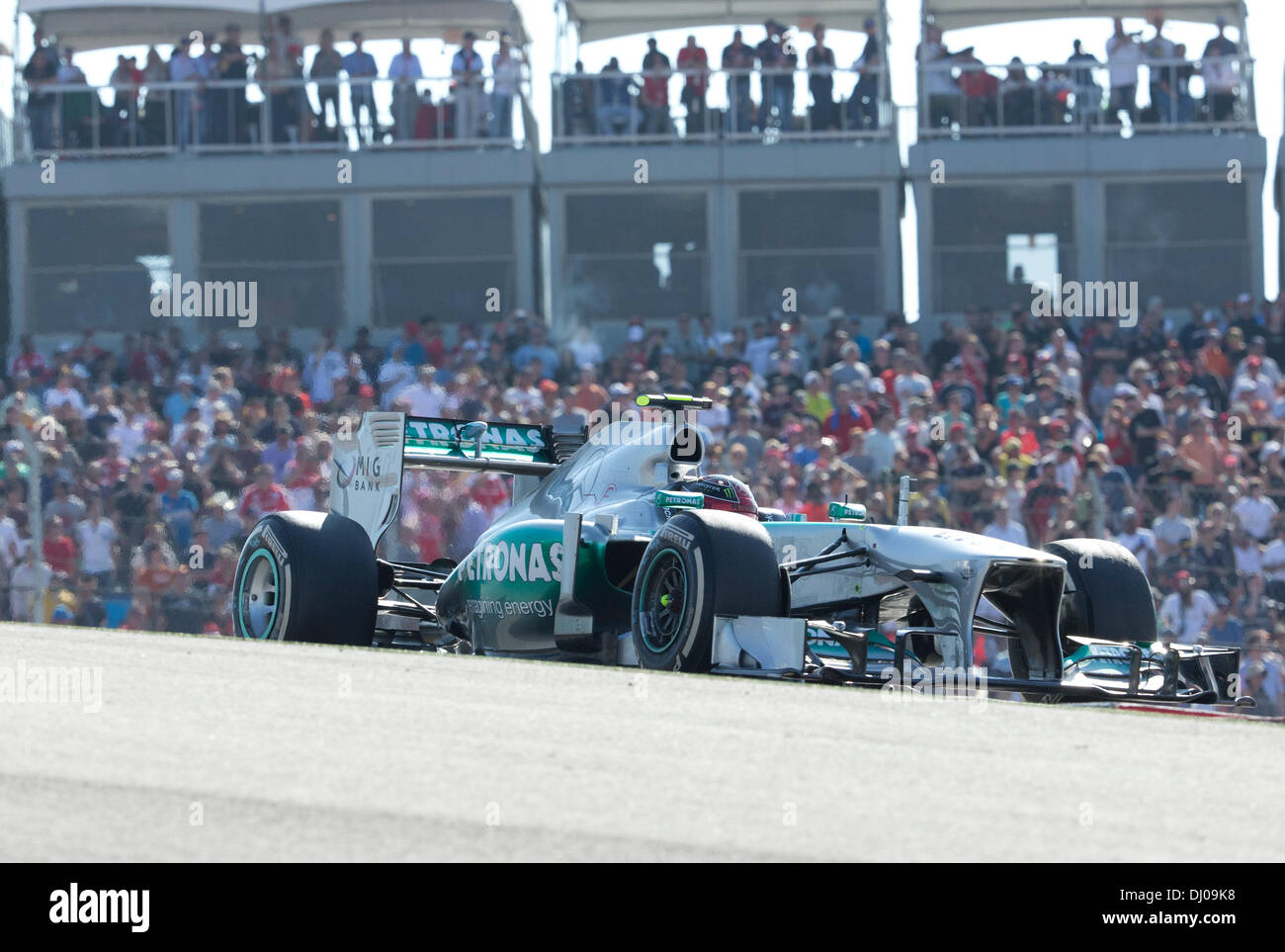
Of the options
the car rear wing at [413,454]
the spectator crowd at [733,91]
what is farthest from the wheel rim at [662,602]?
the spectator crowd at [733,91]

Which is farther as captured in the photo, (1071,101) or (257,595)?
(1071,101)

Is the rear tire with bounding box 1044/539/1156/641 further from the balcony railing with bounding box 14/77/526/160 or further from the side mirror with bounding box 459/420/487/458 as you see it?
the balcony railing with bounding box 14/77/526/160

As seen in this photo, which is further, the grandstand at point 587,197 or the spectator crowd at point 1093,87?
the spectator crowd at point 1093,87

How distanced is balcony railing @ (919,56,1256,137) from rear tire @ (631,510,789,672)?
1483 centimetres

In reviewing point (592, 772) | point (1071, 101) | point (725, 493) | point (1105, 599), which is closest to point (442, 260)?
point (1071, 101)

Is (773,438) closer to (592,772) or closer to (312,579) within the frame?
(312,579)

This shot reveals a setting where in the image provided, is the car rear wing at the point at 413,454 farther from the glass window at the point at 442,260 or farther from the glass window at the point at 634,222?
the glass window at the point at 442,260

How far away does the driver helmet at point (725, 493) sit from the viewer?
10500 mm

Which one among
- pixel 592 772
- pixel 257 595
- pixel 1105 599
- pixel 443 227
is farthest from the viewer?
pixel 443 227

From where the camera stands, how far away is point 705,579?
359 inches

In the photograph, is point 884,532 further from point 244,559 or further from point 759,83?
point 759,83

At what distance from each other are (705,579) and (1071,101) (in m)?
15.7

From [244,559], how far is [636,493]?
2.24 meters

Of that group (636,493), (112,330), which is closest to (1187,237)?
(112,330)
